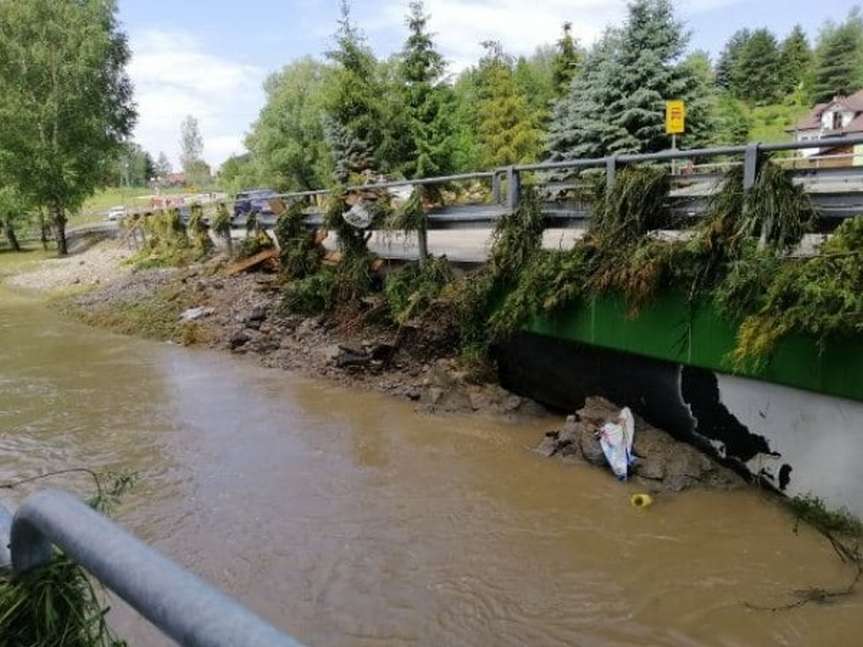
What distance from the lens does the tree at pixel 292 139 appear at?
2013 inches

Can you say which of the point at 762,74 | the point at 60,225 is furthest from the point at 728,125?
the point at 762,74

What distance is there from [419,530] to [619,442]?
87.8 inches

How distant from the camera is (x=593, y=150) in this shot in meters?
22.3

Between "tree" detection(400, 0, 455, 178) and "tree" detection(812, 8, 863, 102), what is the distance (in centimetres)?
5331

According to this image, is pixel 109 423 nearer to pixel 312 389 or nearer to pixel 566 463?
pixel 312 389

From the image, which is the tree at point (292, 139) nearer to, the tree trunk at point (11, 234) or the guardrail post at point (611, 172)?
the tree trunk at point (11, 234)

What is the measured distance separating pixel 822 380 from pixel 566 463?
8.25 ft

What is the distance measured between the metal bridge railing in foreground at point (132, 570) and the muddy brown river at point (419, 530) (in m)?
3.34

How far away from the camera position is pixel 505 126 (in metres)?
35.8

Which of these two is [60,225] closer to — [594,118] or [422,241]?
[594,118]

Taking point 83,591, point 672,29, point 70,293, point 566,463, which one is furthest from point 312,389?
point 672,29

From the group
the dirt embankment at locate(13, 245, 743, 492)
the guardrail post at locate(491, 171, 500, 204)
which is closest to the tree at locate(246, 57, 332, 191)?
the dirt embankment at locate(13, 245, 743, 492)

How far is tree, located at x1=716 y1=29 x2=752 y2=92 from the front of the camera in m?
83.2

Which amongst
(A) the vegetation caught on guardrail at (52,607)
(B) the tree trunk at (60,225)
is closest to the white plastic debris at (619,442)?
(A) the vegetation caught on guardrail at (52,607)
